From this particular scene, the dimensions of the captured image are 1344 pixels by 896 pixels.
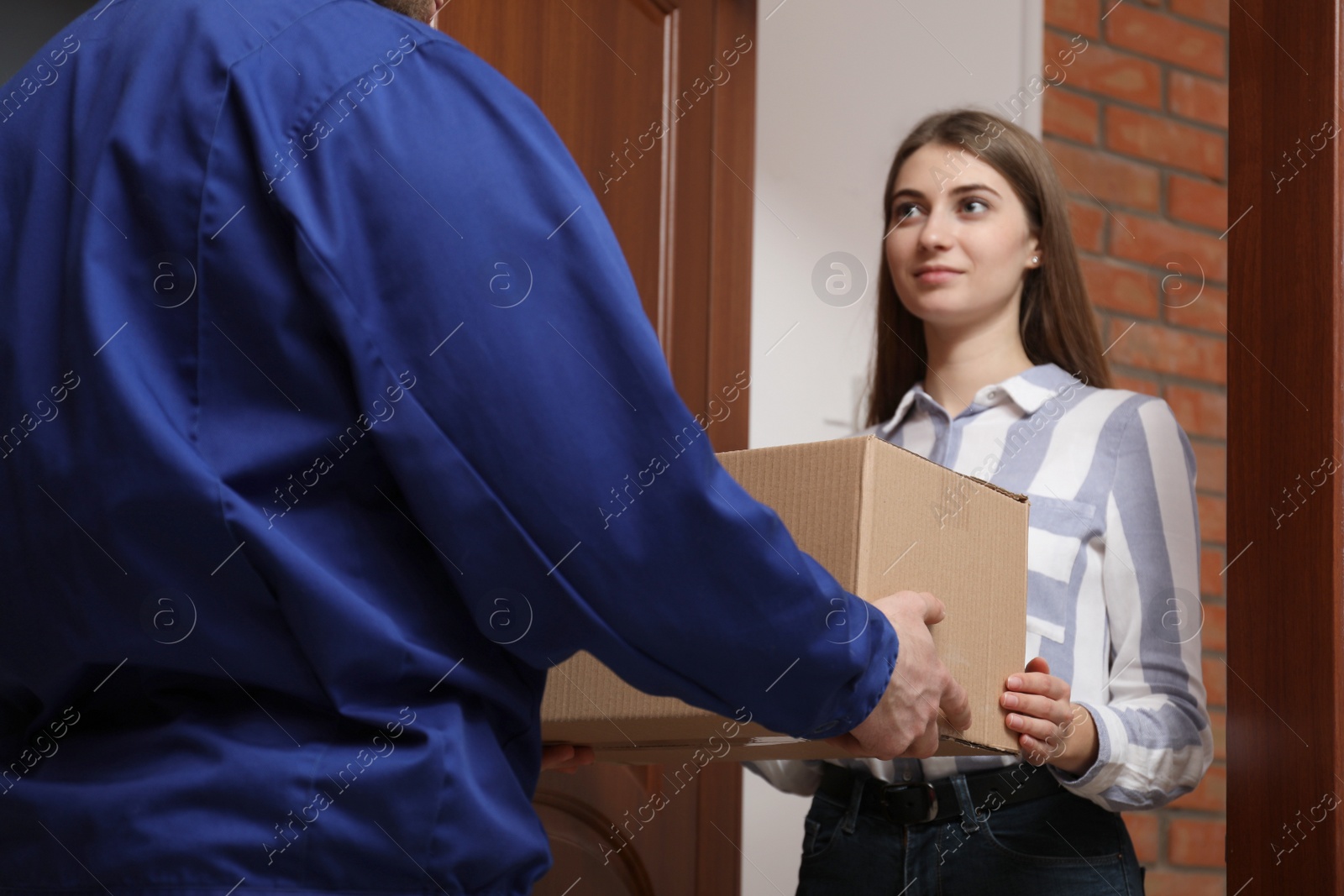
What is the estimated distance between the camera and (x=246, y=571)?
63 centimetres

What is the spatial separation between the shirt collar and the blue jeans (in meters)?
0.44

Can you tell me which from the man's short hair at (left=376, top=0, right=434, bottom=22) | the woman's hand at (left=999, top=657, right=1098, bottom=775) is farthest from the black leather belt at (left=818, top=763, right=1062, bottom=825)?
the man's short hair at (left=376, top=0, right=434, bottom=22)

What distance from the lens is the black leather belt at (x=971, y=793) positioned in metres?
1.26

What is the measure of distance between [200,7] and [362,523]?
0.98 ft

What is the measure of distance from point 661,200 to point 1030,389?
70 centimetres

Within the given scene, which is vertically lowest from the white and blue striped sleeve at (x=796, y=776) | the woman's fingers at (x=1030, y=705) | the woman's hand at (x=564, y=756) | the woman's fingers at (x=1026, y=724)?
the white and blue striped sleeve at (x=796, y=776)

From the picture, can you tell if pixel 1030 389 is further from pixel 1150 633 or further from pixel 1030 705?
pixel 1030 705

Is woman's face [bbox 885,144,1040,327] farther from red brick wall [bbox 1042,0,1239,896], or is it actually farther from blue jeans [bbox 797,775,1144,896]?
red brick wall [bbox 1042,0,1239,896]

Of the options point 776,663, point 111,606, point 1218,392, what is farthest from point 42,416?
point 1218,392

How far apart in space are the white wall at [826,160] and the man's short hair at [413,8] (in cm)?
124

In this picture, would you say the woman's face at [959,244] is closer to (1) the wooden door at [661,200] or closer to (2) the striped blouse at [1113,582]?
(2) the striped blouse at [1113,582]

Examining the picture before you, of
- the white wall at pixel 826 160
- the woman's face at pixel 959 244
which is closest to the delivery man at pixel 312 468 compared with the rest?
the woman's face at pixel 959 244

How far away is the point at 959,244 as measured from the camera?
154cm

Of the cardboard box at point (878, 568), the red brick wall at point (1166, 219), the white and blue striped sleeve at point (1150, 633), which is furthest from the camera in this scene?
the red brick wall at point (1166, 219)
